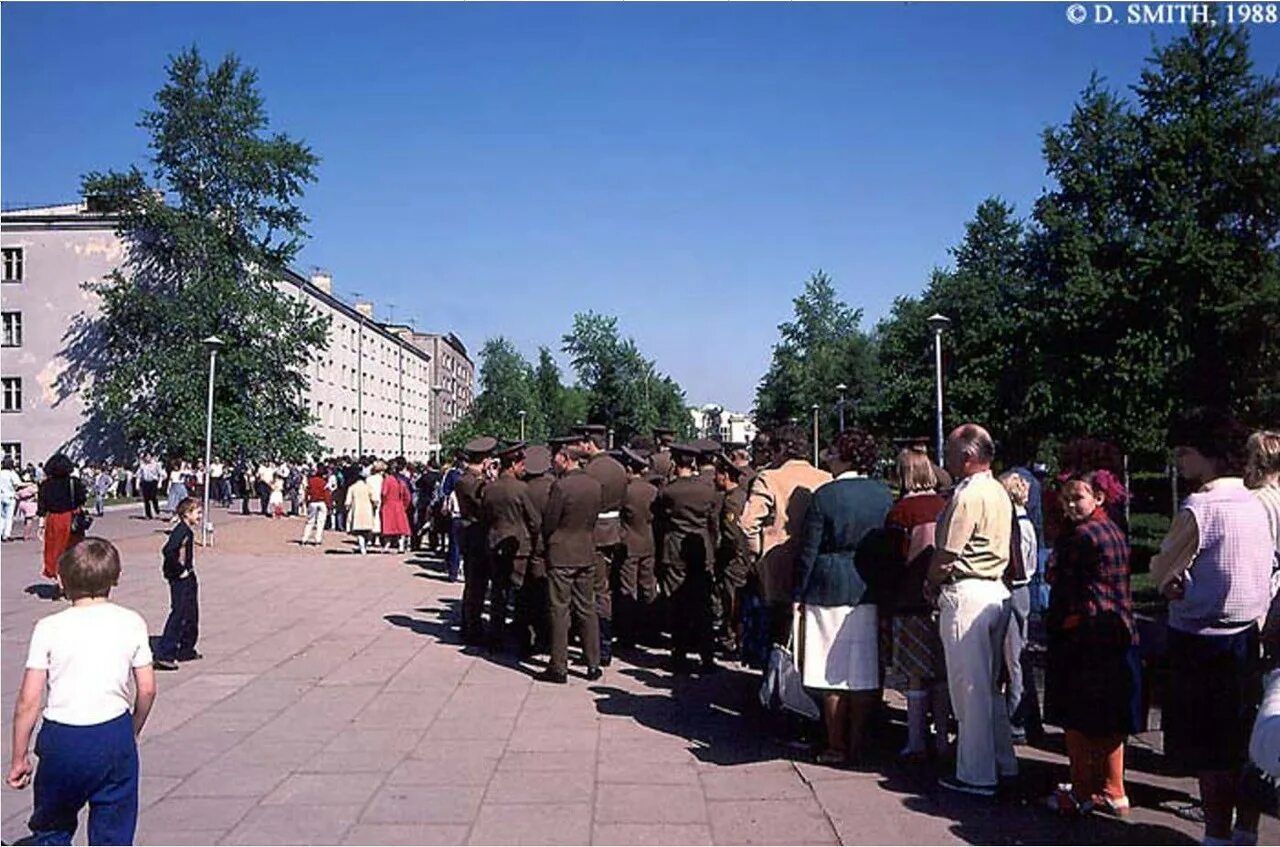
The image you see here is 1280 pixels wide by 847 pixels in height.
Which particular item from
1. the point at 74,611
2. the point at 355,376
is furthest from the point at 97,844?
the point at 355,376

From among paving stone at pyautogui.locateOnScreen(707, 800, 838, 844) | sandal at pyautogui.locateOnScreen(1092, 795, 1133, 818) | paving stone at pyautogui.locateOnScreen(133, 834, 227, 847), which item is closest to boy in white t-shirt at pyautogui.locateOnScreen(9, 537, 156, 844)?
paving stone at pyautogui.locateOnScreen(133, 834, 227, 847)

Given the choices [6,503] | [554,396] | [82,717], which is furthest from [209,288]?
[554,396]

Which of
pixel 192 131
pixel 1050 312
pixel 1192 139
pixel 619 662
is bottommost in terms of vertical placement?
pixel 619 662

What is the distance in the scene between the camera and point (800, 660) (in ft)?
22.4

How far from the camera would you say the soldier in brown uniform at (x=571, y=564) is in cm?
958

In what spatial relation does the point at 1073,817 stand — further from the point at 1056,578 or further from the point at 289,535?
the point at 289,535

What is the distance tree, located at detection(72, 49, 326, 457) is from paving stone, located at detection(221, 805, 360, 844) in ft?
139

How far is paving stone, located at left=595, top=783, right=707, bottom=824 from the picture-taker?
5.74 m

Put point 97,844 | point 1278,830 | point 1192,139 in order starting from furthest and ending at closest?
point 1192,139, point 1278,830, point 97,844

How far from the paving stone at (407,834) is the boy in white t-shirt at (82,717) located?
1.34 m

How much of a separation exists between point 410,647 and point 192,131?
1648 inches

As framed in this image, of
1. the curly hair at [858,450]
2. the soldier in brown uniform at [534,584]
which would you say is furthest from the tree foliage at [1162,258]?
the curly hair at [858,450]

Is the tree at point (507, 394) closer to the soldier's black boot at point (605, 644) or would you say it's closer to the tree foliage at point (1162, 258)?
the tree foliage at point (1162, 258)

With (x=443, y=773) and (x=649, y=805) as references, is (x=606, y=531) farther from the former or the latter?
(x=649, y=805)
